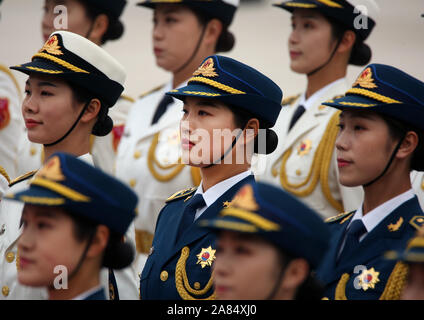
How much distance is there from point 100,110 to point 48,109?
1.09 ft

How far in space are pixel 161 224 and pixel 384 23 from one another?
10406 mm

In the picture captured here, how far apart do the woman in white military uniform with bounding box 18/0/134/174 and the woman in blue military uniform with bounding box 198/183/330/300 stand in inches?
143

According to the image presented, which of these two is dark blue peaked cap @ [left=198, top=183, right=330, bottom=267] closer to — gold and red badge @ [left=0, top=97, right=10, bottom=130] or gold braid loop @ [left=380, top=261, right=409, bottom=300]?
gold braid loop @ [left=380, top=261, right=409, bottom=300]

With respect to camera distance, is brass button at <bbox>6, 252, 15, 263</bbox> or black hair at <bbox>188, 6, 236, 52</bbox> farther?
black hair at <bbox>188, 6, 236, 52</bbox>

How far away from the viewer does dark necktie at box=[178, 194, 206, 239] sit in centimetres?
517

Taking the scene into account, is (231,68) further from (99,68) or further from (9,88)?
(9,88)

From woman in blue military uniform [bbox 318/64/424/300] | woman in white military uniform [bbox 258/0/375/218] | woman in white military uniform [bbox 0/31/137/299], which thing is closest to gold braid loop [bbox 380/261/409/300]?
woman in blue military uniform [bbox 318/64/424/300]

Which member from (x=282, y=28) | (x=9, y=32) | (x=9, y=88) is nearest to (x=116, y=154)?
(x=9, y=88)

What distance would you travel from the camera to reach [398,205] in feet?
16.3

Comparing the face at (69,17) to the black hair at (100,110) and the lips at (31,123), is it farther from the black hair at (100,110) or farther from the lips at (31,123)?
the lips at (31,123)

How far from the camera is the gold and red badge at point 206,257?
194 inches

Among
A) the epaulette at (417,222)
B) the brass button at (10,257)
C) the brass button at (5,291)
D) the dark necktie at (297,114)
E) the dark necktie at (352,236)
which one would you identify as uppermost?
the dark necktie at (297,114)

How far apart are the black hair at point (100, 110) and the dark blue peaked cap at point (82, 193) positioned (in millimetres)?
1136

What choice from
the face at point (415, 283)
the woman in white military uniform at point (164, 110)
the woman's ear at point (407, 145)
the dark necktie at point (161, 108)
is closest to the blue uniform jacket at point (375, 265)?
the woman's ear at point (407, 145)
